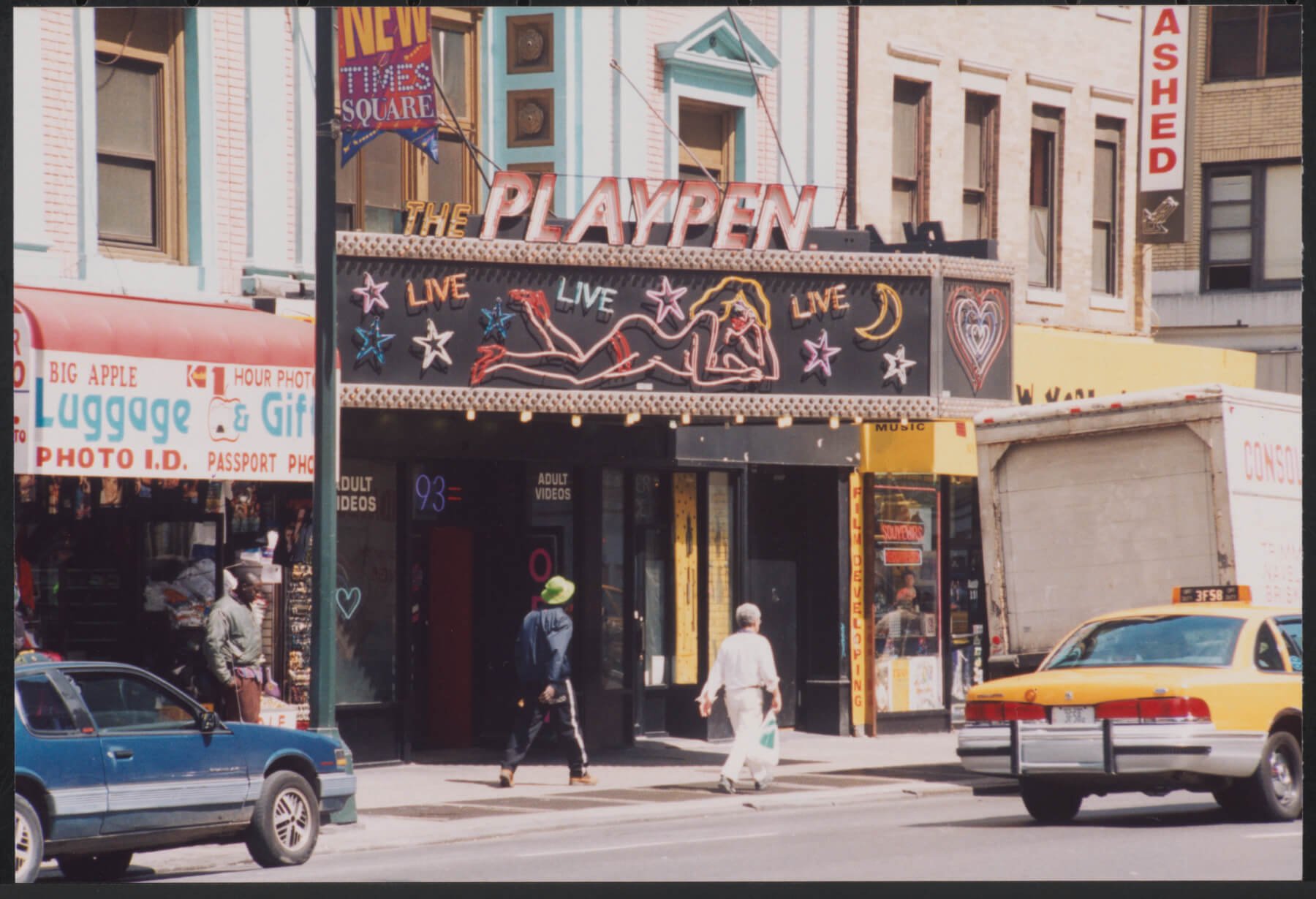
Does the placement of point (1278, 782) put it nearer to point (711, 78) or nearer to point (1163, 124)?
point (711, 78)

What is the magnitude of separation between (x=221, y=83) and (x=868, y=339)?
6.45 m

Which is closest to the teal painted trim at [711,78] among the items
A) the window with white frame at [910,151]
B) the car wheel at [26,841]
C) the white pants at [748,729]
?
the window with white frame at [910,151]

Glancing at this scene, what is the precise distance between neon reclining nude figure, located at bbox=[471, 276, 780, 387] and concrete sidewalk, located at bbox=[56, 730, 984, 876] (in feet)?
12.1

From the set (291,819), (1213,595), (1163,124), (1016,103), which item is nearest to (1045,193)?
(1016,103)

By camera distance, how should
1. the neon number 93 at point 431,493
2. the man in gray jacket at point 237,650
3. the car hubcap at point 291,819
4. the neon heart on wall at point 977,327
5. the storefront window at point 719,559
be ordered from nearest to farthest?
1. the car hubcap at point 291,819
2. the man in gray jacket at point 237,650
3. the neon heart on wall at point 977,327
4. the neon number 93 at point 431,493
5. the storefront window at point 719,559

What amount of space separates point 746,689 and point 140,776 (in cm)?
725

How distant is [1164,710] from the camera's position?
1389 centimetres

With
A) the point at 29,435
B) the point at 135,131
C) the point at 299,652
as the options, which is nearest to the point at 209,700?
the point at 299,652

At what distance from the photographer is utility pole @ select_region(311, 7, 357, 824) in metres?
15.7

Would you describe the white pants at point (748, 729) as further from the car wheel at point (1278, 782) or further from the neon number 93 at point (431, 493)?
the car wheel at point (1278, 782)

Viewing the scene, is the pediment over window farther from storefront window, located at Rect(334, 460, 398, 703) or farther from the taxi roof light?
the taxi roof light

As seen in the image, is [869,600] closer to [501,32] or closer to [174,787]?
[501,32]

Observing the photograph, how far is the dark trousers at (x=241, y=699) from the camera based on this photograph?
1759 cm

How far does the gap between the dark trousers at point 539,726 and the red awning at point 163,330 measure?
3.53 metres
